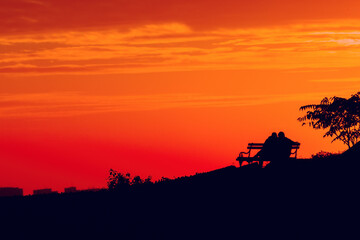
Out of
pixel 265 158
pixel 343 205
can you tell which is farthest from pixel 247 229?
pixel 265 158

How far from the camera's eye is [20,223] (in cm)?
1588

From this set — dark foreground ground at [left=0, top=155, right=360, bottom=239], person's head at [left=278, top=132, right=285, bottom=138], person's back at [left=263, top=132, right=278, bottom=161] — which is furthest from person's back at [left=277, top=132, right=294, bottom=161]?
dark foreground ground at [left=0, top=155, right=360, bottom=239]

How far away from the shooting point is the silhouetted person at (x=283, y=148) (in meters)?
23.1

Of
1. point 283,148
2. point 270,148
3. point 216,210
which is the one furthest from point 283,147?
point 216,210

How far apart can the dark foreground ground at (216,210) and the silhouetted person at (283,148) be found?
378 centimetres

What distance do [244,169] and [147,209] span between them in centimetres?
586

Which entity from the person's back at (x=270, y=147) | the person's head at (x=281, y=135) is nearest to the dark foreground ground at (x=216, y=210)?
the person's back at (x=270, y=147)

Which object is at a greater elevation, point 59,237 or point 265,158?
point 265,158

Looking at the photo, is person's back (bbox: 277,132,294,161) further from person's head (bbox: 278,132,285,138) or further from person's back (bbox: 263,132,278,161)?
person's back (bbox: 263,132,278,161)

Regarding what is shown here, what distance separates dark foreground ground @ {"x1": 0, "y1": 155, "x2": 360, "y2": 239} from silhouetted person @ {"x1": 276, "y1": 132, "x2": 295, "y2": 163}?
3.78 meters

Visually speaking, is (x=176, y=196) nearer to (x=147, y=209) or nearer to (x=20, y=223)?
(x=147, y=209)

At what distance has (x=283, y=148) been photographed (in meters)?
23.2

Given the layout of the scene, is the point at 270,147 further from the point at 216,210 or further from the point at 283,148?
the point at 216,210

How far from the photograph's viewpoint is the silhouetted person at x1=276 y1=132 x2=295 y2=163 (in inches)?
910
